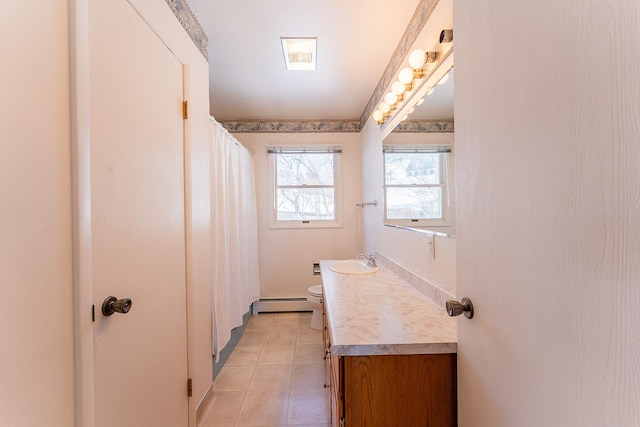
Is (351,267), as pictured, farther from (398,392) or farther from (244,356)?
(398,392)

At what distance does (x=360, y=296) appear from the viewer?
4.64ft

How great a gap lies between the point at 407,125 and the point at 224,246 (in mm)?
1618

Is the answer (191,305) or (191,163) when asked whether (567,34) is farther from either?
(191,305)

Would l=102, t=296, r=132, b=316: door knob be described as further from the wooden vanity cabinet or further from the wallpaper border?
the wallpaper border

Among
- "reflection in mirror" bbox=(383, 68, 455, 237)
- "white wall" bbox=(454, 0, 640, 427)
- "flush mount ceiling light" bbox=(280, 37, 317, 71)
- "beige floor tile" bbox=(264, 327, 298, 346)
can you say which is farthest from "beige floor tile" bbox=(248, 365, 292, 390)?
"flush mount ceiling light" bbox=(280, 37, 317, 71)

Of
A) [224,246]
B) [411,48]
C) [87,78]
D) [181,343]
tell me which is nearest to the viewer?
[87,78]

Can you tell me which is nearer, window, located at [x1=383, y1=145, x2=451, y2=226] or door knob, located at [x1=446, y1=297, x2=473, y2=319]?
door knob, located at [x1=446, y1=297, x2=473, y2=319]

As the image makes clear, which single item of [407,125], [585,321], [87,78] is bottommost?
[585,321]

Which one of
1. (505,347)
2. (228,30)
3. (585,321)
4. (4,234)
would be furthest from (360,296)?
(228,30)

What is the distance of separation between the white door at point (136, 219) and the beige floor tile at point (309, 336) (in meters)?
1.24

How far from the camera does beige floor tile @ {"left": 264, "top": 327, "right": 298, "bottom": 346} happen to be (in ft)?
8.07

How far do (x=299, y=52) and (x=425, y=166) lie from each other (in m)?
1.25

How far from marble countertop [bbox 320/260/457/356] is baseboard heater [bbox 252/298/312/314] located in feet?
5.38

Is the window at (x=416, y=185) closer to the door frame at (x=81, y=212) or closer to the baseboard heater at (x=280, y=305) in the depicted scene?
the door frame at (x=81, y=212)
